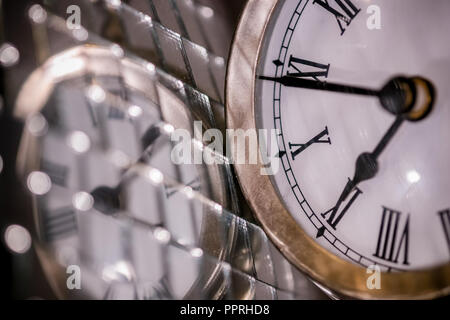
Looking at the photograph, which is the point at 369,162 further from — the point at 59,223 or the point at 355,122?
the point at 59,223

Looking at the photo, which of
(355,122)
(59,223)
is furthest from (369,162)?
(59,223)

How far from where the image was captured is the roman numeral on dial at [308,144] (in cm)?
81

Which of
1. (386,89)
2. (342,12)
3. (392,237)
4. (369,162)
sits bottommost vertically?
(392,237)

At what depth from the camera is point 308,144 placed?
813 millimetres

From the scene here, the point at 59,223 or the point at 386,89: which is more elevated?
the point at 386,89

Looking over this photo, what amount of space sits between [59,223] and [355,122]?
1.71 ft

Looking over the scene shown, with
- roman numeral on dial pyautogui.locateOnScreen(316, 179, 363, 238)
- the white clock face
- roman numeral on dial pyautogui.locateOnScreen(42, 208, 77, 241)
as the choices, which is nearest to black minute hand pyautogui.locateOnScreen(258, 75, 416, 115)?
the white clock face

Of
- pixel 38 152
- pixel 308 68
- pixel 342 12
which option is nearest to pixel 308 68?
pixel 308 68

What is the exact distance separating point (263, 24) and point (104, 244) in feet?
1.50

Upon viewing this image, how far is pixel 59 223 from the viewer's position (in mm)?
804

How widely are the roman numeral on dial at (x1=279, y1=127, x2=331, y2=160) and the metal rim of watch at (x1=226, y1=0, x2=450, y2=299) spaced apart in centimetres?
6

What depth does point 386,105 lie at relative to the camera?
80 cm

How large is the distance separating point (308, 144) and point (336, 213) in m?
0.12
